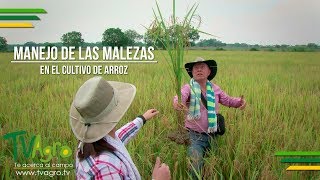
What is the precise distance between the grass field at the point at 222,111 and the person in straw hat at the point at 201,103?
7cm

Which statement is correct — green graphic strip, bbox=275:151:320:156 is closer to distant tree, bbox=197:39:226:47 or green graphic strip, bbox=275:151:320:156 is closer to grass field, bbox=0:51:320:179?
grass field, bbox=0:51:320:179

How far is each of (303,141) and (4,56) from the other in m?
1.97

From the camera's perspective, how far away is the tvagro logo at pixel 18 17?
2266 millimetres

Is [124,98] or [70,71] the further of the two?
[70,71]

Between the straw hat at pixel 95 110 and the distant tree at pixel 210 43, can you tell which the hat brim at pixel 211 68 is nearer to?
the distant tree at pixel 210 43

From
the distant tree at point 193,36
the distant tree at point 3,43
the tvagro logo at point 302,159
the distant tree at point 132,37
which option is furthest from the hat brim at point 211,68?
the distant tree at point 3,43

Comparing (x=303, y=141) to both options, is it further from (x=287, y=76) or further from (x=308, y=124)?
(x=287, y=76)

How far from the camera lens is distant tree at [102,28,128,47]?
2262 mm

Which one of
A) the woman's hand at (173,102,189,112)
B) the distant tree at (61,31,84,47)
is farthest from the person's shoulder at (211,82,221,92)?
the distant tree at (61,31,84,47)

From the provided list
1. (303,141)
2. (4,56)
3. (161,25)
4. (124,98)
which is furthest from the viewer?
(4,56)

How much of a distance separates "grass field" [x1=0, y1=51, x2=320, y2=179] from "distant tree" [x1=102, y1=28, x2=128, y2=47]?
0.60ft

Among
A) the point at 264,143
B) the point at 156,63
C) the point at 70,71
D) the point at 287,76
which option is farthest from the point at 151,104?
the point at 287,76

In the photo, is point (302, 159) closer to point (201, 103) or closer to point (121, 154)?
point (201, 103)

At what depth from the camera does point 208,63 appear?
224 centimetres
